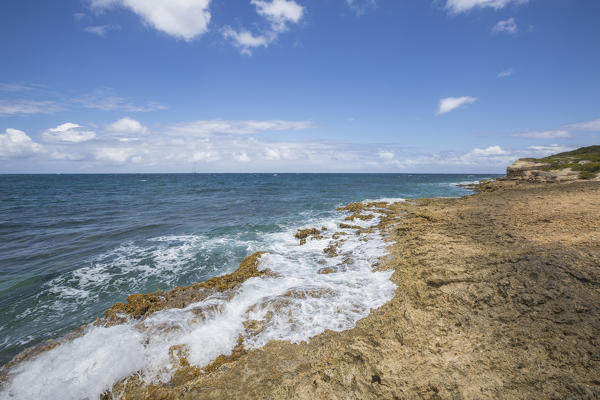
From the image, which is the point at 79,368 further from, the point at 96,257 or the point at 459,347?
the point at 96,257

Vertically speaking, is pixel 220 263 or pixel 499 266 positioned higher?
pixel 499 266

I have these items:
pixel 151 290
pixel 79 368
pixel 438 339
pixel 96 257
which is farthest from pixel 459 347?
pixel 96 257

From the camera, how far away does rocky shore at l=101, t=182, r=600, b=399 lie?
297cm

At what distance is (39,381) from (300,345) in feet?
14.4

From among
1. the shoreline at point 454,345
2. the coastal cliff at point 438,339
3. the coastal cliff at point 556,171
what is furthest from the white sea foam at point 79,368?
the coastal cliff at point 556,171

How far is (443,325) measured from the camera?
4.04 m

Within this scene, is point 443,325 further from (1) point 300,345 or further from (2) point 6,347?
(2) point 6,347

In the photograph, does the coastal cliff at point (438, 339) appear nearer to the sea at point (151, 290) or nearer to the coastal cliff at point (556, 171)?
the sea at point (151, 290)

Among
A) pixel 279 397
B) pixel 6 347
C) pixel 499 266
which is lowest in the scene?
pixel 6 347

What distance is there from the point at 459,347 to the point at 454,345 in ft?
0.22

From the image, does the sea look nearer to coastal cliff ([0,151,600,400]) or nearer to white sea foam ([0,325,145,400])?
white sea foam ([0,325,145,400])

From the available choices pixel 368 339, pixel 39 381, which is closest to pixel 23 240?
pixel 39 381

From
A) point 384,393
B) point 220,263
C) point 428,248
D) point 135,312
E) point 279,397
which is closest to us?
point 384,393

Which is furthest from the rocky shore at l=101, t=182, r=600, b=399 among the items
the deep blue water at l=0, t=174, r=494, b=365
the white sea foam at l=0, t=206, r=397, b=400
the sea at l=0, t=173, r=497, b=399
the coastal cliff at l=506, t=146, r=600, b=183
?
the coastal cliff at l=506, t=146, r=600, b=183
